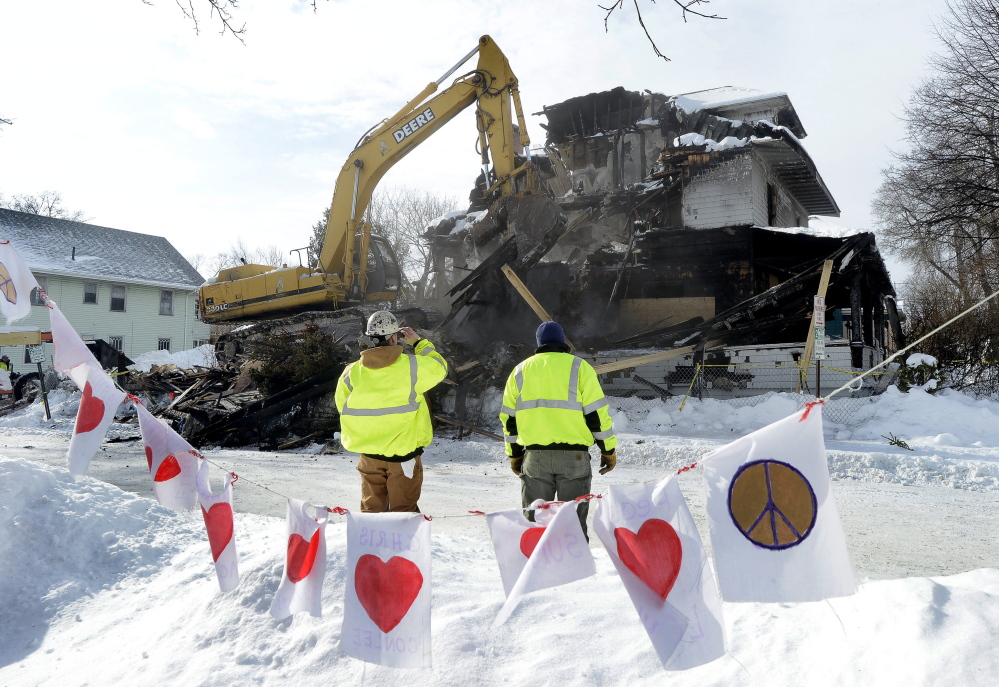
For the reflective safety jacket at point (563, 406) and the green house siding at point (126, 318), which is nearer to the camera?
the reflective safety jacket at point (563, 406)

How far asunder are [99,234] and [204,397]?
906 inches

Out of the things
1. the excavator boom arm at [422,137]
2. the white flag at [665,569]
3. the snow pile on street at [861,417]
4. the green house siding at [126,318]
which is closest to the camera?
the white flag at [665,569]

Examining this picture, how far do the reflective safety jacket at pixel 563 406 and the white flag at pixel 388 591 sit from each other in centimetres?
146

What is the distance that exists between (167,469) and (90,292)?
102ft

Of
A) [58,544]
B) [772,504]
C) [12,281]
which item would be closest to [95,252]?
[12,281]

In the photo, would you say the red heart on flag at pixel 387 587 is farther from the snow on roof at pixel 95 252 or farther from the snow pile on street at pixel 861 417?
the snow on roof at pixel 95 252

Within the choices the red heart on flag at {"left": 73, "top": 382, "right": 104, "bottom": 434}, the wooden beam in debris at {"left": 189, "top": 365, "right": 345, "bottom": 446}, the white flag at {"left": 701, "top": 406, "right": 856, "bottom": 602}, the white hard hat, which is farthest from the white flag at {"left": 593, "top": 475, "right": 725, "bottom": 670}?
the wooden beam in debris at {"left": 189, "top": 365, "right": 345, "bottom": 446}

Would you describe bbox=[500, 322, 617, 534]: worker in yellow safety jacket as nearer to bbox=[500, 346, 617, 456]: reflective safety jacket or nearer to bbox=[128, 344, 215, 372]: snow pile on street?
bbox=[500, 346, 617, 456]: reflective safety jacket

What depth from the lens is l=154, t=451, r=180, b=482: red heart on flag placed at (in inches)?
169

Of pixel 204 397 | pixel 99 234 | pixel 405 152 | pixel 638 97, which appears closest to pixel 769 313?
pixel 405 152

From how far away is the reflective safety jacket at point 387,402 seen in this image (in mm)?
4367

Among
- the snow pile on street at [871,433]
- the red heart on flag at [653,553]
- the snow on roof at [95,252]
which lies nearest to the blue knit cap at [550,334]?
the red heart on flag at [653,553]

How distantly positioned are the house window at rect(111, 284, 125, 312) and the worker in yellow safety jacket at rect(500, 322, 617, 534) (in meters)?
32.5

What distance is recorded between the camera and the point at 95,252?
104 ft
